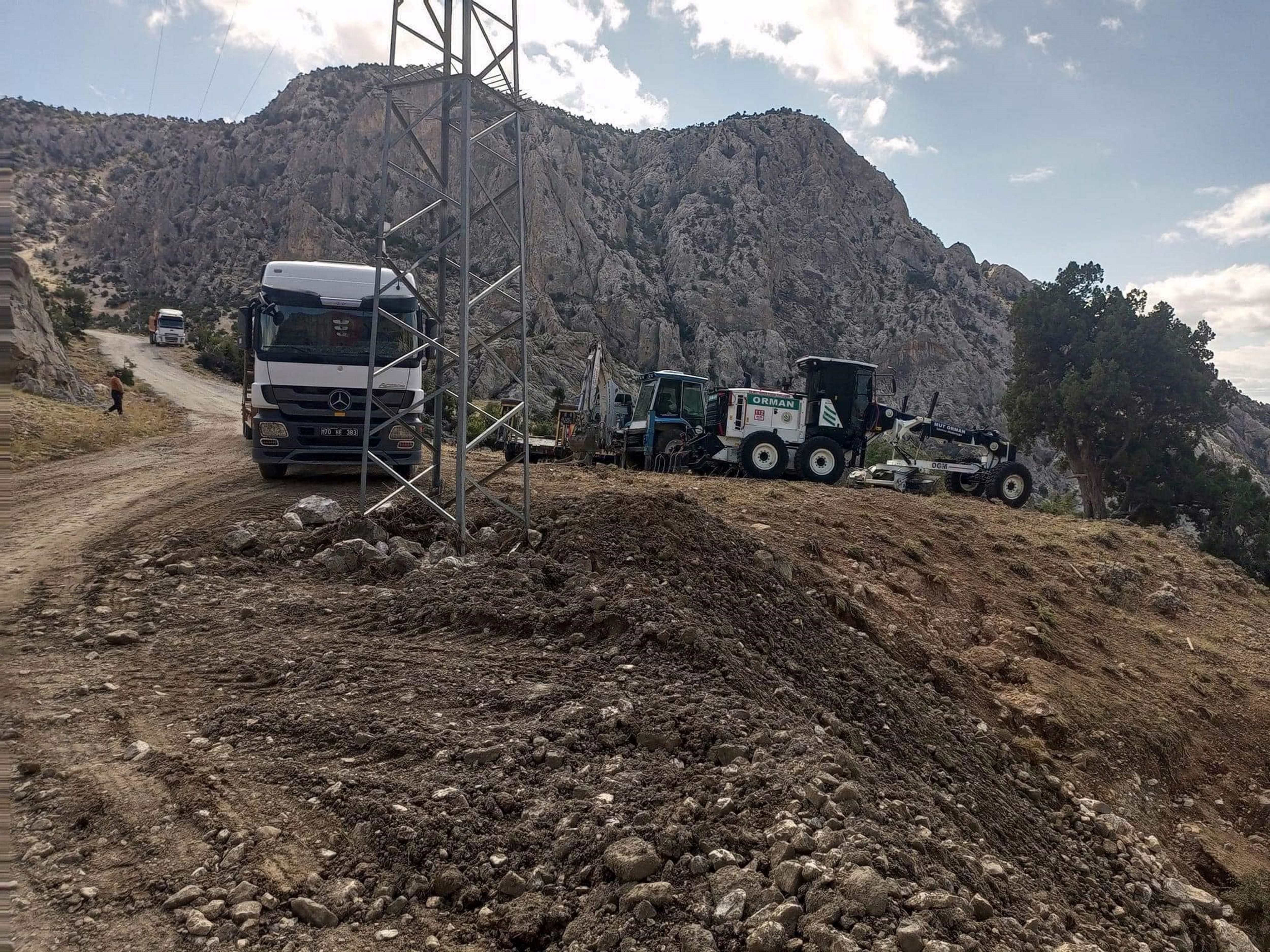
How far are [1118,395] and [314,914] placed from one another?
30.5 m

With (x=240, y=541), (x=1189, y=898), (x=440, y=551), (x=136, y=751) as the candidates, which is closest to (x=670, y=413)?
(x=440, y=551)

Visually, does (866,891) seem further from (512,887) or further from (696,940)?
(512,887)

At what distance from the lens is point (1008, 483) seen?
1925 cm

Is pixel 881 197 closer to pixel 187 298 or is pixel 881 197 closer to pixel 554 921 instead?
pixel 187 298

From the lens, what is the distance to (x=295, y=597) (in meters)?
6.75

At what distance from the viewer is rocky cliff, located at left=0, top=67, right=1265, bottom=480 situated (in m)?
62.6

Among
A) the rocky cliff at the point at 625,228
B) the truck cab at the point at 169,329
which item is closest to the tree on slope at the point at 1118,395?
the rocky cliff at the point at 625,228

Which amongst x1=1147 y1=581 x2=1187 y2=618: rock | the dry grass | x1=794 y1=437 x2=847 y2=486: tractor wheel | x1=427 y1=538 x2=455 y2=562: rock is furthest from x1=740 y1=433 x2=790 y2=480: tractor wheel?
the dry grass

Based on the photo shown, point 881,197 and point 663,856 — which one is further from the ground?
point 881,197

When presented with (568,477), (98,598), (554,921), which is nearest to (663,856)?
(554,921)

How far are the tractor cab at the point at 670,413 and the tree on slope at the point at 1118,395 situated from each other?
16919mm

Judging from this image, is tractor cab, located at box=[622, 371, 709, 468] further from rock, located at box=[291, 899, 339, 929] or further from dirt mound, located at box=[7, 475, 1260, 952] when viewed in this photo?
rock, located at box=[291, 899, 339, 929]

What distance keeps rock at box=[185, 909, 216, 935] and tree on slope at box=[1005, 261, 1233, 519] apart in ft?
98.3

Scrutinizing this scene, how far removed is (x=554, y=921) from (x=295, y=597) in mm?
4493
